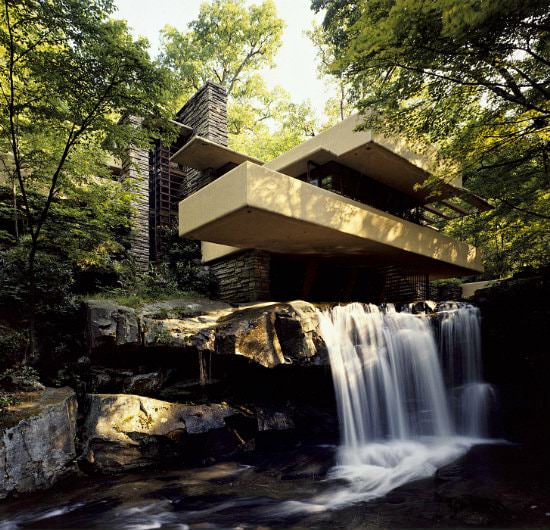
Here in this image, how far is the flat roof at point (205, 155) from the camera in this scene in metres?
11.5

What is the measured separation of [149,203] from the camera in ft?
48.4

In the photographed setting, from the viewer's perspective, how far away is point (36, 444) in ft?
18.2

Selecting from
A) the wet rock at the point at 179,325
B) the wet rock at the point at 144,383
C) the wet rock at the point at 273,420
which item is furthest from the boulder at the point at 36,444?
the wet rock at the point at 273,420

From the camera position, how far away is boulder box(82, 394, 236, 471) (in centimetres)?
613

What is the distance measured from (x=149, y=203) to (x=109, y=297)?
6520mm

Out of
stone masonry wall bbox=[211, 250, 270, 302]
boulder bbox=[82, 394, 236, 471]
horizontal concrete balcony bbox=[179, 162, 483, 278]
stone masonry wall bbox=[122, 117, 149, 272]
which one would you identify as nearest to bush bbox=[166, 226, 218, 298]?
stone masonry wall bbox=[211, 250, 270, 302]

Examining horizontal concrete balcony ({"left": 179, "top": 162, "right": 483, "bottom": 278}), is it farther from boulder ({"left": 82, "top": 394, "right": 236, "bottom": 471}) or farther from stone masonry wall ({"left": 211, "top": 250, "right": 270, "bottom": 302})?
boulder ({"left": 82, "top": 394, "right": 236, "bottom": 471})

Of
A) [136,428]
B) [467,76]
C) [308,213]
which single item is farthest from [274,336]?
[467,76]

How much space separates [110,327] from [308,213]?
15.9ft

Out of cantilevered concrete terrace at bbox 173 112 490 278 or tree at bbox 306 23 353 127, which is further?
tree at bbox 306 23 353 127

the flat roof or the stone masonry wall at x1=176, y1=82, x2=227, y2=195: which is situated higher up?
the stone masonry wall at x1=176, y1=82, x2=227, y2=195

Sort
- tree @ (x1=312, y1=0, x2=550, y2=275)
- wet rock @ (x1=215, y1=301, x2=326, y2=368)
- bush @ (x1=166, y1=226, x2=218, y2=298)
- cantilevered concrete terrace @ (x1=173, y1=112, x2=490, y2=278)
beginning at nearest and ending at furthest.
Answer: tree @ (x1=312, y1=0, x2=550, y2=275) → wet rock @ (x1=215, y1=301, x2=326, y2=368) → cantilevered concrete terrace @ (x1=173, y1=112, x2=490, y2=278) → bush @ (x1=166, y1=226, x2=218, y2=298)

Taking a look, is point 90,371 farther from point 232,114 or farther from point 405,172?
point 232,114

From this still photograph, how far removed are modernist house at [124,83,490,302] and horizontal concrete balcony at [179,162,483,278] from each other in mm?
26
